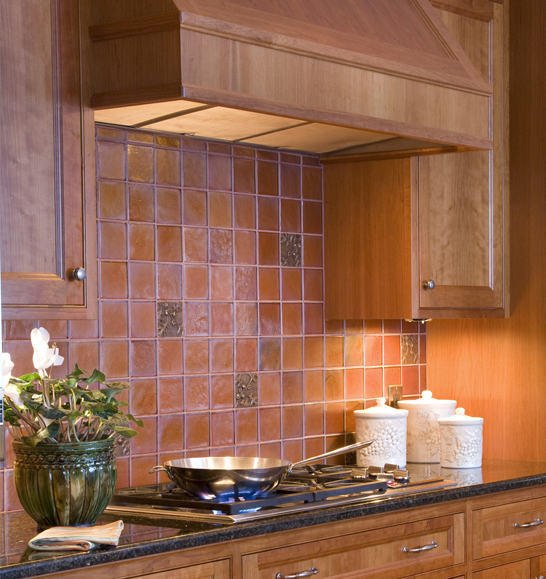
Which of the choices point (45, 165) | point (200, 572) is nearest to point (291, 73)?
point (45, 165)

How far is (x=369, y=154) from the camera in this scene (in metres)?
2.96

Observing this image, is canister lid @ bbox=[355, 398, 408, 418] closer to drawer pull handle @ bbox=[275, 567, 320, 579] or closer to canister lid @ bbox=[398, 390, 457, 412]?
canister lid @ bbox=[398, 390, 457, 412]

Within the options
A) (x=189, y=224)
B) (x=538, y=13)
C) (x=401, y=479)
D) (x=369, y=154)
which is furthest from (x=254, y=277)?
(x=538, y=13)

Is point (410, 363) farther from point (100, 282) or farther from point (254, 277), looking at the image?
point (100, 282)

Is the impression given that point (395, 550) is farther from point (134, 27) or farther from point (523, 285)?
point (134, 27)

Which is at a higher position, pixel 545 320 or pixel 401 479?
pixel 545 320

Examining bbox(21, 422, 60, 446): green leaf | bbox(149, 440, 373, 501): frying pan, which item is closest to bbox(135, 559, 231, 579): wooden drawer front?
bbox(149, 440, 373, 501): frying pan

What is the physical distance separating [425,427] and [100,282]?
4.13 ft

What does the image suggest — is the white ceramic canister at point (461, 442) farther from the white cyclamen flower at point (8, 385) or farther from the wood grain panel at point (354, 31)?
the white cyclamen flower at point (8, 385)

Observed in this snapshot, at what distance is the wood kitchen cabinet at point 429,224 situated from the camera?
296 cm

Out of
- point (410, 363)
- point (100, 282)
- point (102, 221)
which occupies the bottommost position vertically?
point (410, 363)

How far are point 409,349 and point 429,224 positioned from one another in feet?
2.09

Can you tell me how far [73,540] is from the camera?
6.07ft

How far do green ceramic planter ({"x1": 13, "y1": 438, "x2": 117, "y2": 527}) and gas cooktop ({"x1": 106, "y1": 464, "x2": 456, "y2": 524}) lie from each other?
244mm
